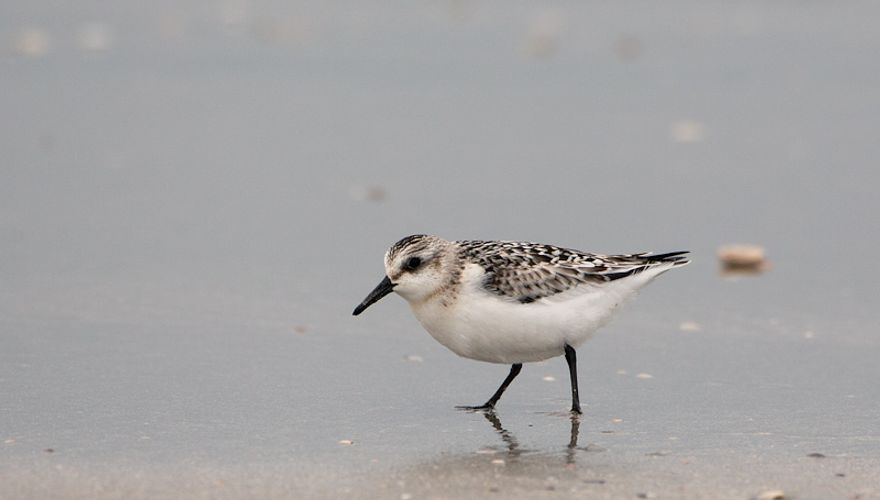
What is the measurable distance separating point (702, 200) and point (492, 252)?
4.05 metres

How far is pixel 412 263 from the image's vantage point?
689cm

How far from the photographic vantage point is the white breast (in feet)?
22.0

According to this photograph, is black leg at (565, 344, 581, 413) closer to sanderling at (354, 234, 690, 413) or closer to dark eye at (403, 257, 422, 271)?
sanderling at (354, 234, 690, 413)

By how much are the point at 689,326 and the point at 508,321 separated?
1915 mm

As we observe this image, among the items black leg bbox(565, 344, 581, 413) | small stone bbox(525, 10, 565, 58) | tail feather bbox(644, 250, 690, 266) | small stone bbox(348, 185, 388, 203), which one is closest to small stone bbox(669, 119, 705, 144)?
small stone bbox(525, 10, 565, 58)

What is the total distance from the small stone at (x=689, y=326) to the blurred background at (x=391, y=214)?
0.06ft

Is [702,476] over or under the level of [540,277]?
under

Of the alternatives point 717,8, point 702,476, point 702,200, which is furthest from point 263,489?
point 717,8

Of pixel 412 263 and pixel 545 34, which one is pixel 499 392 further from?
pixel 545 34

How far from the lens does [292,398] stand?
22.9 feet

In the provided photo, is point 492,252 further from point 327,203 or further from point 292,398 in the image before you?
point 327,203

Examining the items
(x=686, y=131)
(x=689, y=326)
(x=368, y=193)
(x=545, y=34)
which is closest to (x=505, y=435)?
(x=689, y=326)

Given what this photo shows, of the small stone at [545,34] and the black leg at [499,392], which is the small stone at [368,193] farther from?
the small stone at [545,34]

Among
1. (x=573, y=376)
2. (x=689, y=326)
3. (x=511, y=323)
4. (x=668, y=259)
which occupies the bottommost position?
(x=689, y=326)
